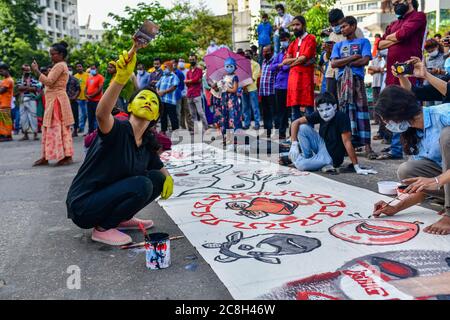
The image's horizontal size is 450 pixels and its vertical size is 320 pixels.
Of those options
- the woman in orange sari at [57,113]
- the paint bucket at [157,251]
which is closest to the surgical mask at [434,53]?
the woman in orange sari at [57,113]

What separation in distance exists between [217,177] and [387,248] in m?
2.61

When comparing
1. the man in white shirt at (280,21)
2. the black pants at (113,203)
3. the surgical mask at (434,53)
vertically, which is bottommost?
the black pants at (113,203)

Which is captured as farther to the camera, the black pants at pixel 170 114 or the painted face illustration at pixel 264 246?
the black pants at pixel 170 114

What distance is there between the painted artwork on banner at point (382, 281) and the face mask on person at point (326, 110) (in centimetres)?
250

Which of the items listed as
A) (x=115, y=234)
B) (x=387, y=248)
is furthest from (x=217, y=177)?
(x=387, y=248)

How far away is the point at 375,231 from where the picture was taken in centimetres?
297

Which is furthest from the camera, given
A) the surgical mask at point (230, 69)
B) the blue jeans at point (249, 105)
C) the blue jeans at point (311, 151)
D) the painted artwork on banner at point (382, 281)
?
the blue jeans at point (249, 105)

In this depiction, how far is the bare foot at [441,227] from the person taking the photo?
2824 millimetres

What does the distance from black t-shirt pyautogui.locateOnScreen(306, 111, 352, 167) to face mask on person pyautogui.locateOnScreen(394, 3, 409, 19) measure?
1360mm

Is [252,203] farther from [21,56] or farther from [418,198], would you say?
[21,56]

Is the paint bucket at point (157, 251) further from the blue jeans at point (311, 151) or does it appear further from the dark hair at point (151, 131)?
the blue jeans at point (311, 151)

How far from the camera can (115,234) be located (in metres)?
3.02

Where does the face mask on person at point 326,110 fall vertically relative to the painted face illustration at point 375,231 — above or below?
above

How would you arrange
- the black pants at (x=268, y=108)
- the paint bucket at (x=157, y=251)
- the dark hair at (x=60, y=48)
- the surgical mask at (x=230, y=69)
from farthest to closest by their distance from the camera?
the black pants at (x=268, y=108)
the surgical mask at (x=230, y=69)
the dark hair at (x=60, y=48)
the paint bucket at (x=157, y=251)
